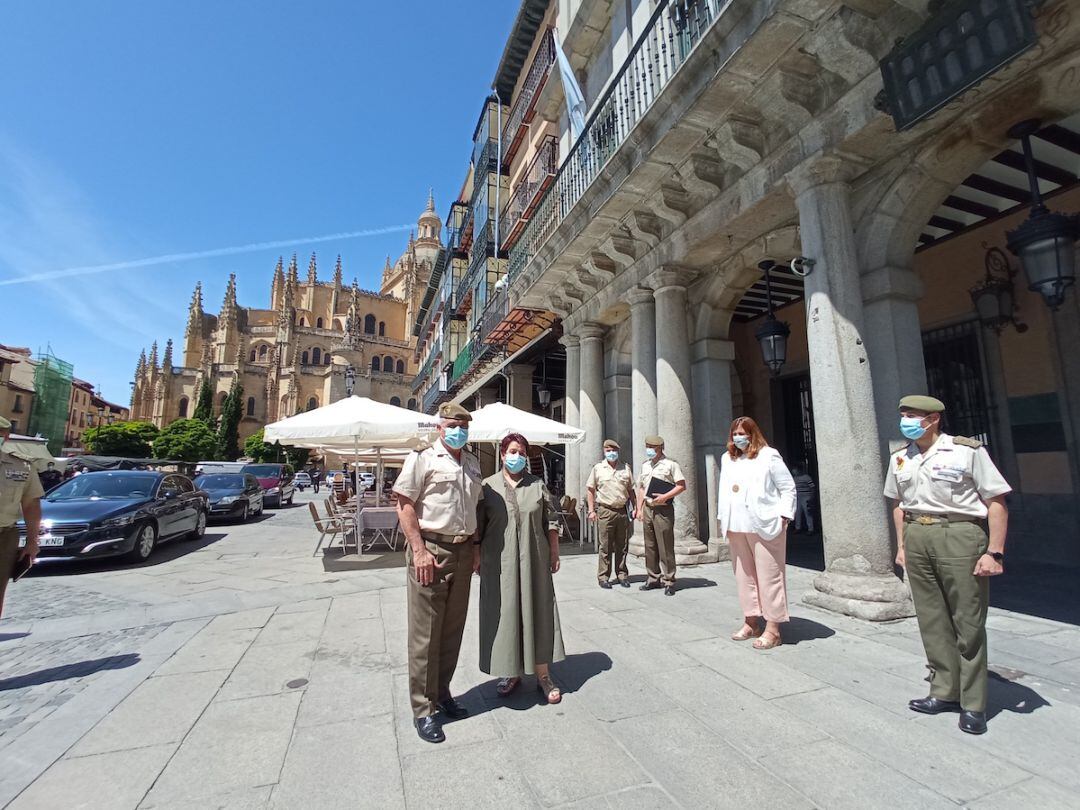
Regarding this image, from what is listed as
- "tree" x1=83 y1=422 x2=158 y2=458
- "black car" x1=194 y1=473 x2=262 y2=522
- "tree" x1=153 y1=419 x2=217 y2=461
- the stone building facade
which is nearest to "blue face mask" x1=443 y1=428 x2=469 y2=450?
"black car" x1=194 y1=473 x2=262 y2=522

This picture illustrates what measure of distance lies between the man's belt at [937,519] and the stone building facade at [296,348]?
58849 mm

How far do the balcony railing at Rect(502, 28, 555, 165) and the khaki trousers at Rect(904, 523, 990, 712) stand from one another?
40.0 feet

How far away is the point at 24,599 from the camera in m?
5.88

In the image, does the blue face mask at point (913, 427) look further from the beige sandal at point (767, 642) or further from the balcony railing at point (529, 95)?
the balcony railing at point (529, 95)

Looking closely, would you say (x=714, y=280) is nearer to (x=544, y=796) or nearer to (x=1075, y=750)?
(x=1075, y=750)

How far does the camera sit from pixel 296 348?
65000 mm

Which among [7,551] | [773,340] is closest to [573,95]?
[773,340]

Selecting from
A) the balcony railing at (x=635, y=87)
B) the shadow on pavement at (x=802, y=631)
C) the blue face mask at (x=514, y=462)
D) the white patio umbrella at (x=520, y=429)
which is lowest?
the shadow on pavement at (x=802, y=631)

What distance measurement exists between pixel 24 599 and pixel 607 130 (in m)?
9.34

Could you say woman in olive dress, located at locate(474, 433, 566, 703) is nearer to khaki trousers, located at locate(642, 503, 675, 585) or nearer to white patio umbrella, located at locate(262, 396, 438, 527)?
khaki trousers, located at locate(642, 503, 675, 585)

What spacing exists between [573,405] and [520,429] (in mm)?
2369

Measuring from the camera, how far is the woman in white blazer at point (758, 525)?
379cm

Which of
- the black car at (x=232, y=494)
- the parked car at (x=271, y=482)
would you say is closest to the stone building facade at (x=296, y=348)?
the parked car at (x=271, y=482)

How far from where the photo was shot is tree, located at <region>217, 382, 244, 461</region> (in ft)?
185
